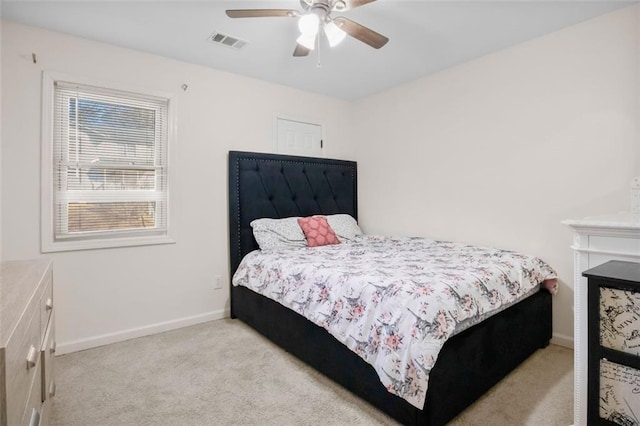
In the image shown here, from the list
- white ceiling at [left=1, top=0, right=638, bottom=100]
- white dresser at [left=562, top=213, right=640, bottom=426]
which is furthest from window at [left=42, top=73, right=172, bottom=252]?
white dresser at [left=562, top=213, right=640, bottom=426]

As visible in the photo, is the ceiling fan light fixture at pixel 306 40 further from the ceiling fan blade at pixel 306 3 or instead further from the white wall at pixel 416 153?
the white wall at pixel 416 153

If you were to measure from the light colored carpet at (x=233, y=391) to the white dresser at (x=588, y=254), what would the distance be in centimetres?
38

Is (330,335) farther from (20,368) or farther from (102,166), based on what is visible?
(102,166)

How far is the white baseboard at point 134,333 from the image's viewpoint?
A: 7.73ft

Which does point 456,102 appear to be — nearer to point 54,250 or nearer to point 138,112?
point 138,112

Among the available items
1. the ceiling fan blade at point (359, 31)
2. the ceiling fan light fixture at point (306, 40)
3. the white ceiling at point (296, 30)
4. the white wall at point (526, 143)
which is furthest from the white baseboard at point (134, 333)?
the ceiling fan blade at point (359, 31)

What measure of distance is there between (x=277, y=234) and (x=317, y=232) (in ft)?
1.24

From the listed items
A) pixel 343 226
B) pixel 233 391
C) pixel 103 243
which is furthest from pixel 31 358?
pixel 343 226

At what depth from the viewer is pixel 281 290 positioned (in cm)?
228

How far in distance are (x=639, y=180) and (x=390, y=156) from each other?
221 cm

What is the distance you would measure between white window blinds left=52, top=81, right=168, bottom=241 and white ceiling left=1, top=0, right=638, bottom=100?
17.7 inches

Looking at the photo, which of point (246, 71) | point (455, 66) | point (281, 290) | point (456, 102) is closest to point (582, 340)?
point (281, 290)

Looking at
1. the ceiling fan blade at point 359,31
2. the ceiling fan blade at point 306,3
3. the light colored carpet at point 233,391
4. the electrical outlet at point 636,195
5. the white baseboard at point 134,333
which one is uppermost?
the ceiling fan blade at point 306,3

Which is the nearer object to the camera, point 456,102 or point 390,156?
point 456,102
